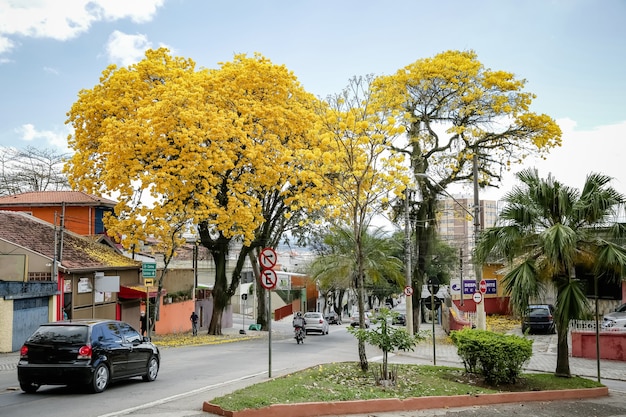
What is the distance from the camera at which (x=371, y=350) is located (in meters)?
25.7

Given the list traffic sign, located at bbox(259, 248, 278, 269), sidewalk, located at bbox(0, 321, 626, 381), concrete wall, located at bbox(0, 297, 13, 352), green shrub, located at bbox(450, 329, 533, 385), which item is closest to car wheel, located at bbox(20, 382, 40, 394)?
sidewalk, located at bbox(0, 321, 626, 381)

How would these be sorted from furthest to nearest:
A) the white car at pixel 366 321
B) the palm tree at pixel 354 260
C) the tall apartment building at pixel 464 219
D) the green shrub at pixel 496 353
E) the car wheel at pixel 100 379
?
1. the palm tree at pixel 354 260
2. the tall apartment building at pixel 464 219
3. the white car at pixel 366 321
4. the green shrub at pixel 496 353
5. the car wheel at pixel 100 379

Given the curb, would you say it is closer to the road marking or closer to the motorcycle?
the road marking

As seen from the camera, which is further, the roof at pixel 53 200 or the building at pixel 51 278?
the roof at pixel 53 200

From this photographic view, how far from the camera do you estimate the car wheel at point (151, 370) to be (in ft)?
46.7

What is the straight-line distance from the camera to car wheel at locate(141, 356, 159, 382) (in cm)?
1423

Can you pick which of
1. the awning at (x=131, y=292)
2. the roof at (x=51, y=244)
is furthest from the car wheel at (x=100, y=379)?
the awning at (x=131, y=292)

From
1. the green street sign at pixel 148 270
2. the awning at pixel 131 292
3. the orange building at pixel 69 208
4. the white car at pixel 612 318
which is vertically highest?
the orange building at pixel 69 208

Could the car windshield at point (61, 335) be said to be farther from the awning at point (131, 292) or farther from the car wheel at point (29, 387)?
the awning at point (131, 292)

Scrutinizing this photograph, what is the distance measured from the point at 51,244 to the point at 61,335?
16238mm

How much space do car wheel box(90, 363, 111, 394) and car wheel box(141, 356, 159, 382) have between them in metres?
1.51

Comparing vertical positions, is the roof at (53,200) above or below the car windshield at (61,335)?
above

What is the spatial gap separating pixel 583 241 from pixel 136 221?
1844 cm

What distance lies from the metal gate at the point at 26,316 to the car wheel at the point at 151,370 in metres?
9.66
